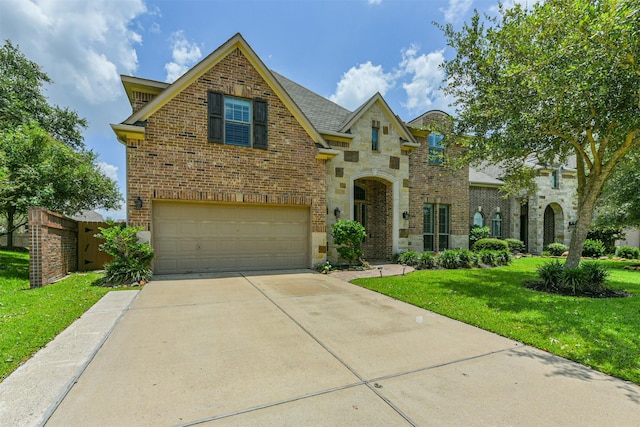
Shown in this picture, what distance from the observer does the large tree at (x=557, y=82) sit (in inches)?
214

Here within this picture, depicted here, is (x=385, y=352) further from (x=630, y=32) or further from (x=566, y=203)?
(x=566, y=203)

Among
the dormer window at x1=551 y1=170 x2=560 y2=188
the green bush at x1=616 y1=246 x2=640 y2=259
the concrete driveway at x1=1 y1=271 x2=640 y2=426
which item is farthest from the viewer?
the dormer window at x1=551 y1=170 x2=560 y2=188

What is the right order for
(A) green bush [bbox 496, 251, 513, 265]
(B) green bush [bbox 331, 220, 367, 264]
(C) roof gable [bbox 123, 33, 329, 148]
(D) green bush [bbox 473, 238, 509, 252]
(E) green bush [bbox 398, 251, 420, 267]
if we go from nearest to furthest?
(C) roof gable [bbox 123, 33, 329, 148], (B) green bush [bbox 331, 220, 367, 264], (E) green bush [bbox 398, 251, 420, 267], (A) green bush [bbox 496, 251, 513, 265], (D) green bush [bbox 473, 238, 509, 252]

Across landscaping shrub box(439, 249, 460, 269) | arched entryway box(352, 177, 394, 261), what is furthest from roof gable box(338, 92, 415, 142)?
landscaping shrub box(439, 249, 460, 269)

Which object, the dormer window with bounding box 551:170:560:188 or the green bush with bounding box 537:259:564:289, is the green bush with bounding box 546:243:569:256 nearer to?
the dormer window with bounding box 551:170:560:188

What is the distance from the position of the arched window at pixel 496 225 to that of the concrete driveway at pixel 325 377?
14676 millimetres

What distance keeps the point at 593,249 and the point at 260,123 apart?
1907 cm

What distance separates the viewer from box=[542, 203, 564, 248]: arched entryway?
1902 cm

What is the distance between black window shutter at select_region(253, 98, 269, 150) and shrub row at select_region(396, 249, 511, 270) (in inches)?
271

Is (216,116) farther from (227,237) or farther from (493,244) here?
(493,244)

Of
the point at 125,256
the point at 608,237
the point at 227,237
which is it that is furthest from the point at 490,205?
the point at 125,256

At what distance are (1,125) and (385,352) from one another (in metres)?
16.2

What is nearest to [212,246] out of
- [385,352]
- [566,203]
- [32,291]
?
[32,291]

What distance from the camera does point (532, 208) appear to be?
60.2 ft
